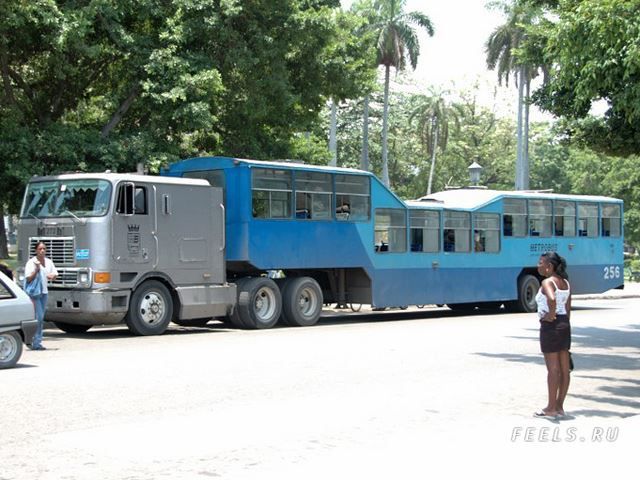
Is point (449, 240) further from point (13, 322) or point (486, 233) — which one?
point (13, 322)

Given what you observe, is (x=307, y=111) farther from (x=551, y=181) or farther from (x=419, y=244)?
(x=551, y=181)

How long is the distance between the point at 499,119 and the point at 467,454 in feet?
239

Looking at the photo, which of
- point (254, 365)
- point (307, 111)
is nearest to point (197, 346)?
point (254, 365)

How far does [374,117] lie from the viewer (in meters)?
64.8

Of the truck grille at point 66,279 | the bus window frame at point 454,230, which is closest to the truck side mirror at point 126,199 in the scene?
the truck grille at point 66,279

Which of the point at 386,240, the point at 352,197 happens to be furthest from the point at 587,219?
the point at 352,197

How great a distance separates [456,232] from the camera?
26141 mm

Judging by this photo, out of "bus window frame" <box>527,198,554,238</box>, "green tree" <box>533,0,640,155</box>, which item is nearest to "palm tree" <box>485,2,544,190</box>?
"bus window frame" <box>527,198,554,238</box>

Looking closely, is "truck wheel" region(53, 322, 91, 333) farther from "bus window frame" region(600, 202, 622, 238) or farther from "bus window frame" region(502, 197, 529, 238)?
"bus window frame" region(600, 202, 622, 238)

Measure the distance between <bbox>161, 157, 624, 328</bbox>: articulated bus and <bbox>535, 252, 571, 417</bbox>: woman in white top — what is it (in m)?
11.1

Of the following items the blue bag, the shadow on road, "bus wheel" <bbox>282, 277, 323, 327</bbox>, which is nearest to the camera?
the shadow on road

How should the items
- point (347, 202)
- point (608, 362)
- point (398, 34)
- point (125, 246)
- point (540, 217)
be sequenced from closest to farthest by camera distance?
point (608, 362), point (125, 246), point (347, 202), point (540, 217), point (398, 34)

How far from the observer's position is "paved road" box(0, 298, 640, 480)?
300 inches

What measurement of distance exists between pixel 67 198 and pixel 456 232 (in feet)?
37.9
